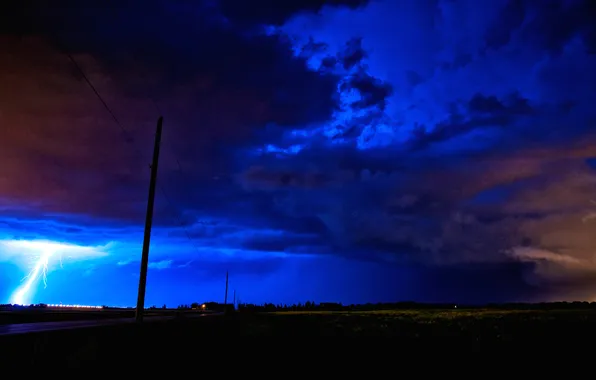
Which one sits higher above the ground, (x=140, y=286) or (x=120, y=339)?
(x=140, y=286)

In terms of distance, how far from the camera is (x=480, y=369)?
1703 centimetres

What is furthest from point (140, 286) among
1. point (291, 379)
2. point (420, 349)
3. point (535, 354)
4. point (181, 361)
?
point (535, 354)

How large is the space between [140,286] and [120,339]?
18.4 ft

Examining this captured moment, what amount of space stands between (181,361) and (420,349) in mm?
12727

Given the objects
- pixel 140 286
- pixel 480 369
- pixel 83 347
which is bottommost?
pixel 480 369

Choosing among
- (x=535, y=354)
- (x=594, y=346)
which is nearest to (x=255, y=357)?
(x=535, y=354)

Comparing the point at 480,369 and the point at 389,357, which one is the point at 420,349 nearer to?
the point at 389,357

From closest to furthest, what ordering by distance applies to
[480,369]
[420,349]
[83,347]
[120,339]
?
[83,347]
[480,369]
[120,339]
[420,349]

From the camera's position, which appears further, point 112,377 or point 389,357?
point 389,357

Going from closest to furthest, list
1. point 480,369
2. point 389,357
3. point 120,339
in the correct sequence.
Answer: point 480,369
point 120,339
point 389,357

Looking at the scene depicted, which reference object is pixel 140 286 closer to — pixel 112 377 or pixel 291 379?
pixel 112 377

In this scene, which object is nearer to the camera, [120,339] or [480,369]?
[480,369]

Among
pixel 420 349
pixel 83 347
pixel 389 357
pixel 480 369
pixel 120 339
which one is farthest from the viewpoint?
pixel 420 349

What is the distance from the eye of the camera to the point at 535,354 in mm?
21688
